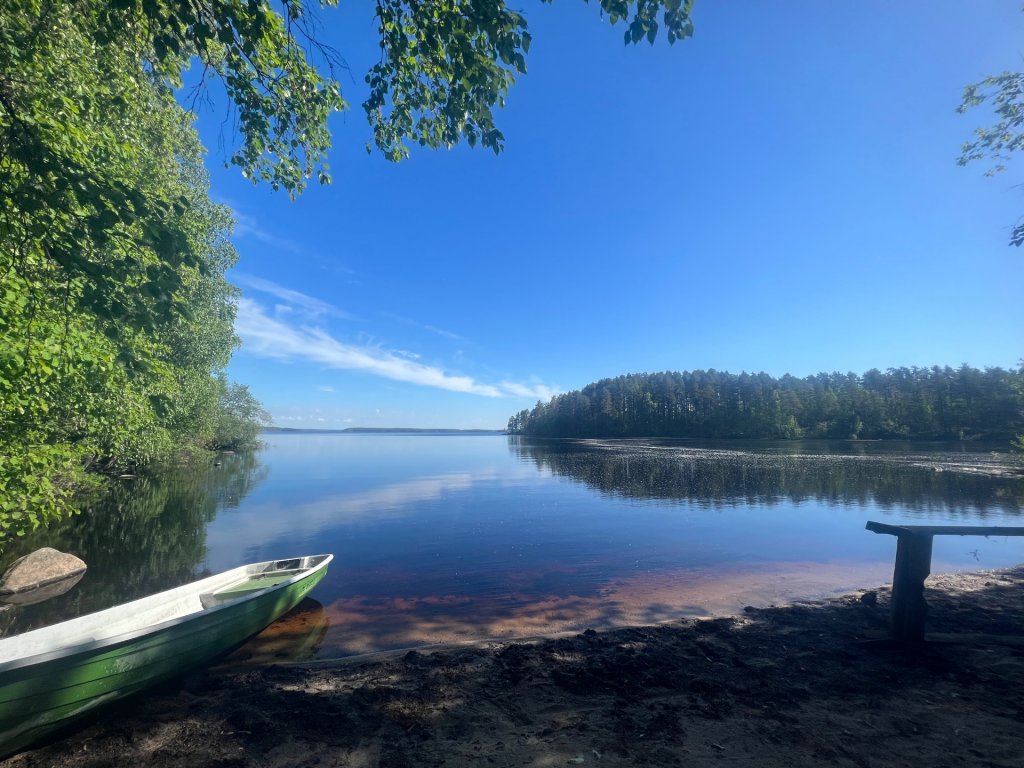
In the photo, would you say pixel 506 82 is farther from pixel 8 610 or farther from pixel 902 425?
pixel 902 425

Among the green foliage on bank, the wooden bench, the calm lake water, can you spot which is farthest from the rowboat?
the wooden bench

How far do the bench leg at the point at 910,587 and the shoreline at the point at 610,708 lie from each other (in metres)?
0.23

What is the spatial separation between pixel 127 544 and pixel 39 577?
15.4 feet

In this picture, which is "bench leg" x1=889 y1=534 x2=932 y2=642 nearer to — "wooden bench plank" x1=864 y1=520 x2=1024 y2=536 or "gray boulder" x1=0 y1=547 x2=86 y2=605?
"wooden bench plank" x1=864 y1=520 x2=1024 y2=536

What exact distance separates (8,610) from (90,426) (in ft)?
17.4

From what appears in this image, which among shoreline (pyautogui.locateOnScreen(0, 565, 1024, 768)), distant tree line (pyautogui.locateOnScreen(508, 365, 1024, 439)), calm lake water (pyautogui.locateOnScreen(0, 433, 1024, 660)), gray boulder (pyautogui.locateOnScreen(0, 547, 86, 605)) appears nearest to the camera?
shoreline (pyautogui.locateOnScreen(0, 565, 1024, 768))

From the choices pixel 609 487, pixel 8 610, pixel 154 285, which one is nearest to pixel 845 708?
pixel 154 285

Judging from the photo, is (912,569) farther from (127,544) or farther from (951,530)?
(127,544)

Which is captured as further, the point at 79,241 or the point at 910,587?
the point at 910,587

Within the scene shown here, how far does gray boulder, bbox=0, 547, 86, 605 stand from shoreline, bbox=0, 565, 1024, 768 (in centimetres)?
859

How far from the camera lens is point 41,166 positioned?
153 inches

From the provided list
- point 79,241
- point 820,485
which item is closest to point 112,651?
point 79,241

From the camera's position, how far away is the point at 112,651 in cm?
546

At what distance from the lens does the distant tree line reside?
9644 centimetres
